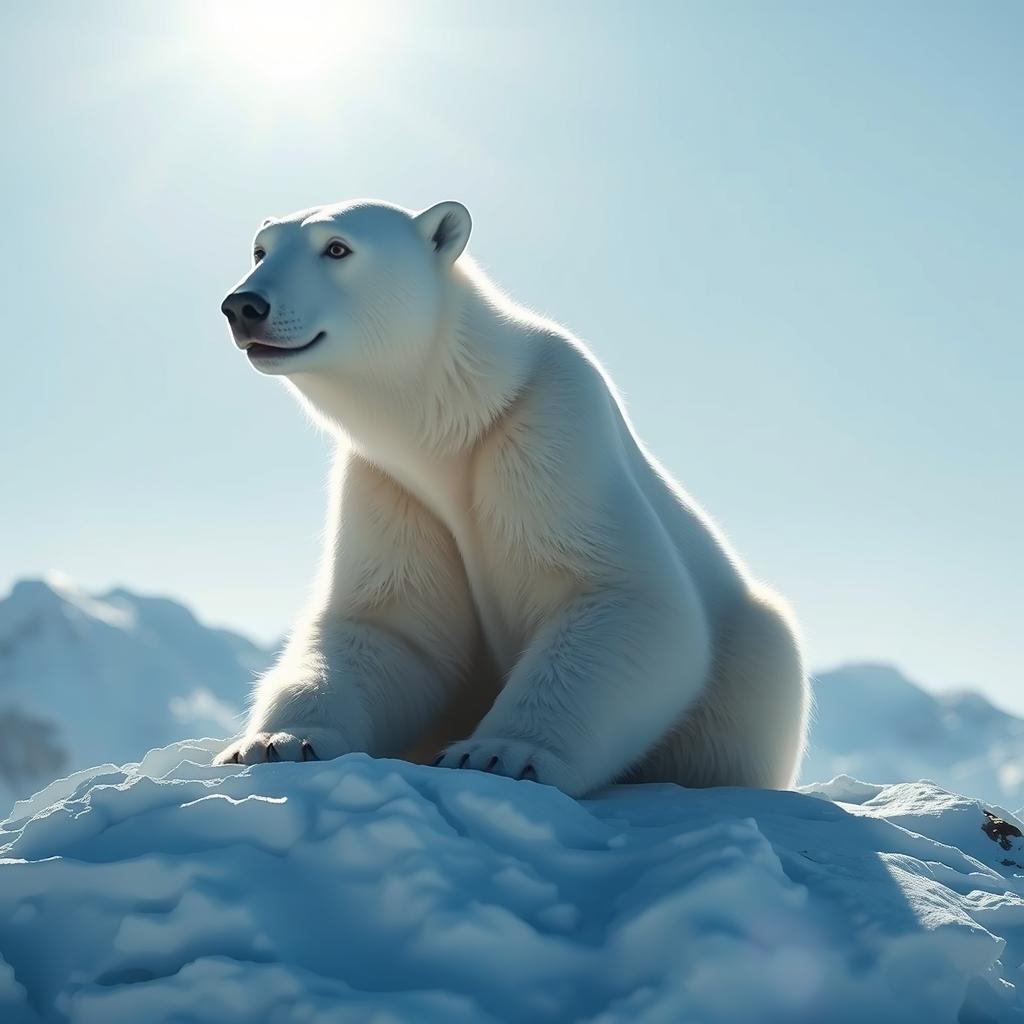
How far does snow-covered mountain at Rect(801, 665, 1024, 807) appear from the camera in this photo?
51062 mm

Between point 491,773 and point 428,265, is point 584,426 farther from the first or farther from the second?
point 491,773

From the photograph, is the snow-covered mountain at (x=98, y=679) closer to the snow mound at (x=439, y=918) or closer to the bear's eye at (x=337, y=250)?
the bear's eye at (x=337, y=250)

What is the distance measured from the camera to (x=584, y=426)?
4109mm

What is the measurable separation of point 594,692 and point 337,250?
1926 millimetres

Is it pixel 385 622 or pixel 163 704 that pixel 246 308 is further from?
pixel 163 704

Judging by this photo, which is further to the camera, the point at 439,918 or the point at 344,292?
the point at 344,292

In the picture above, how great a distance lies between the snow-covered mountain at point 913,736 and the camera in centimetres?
5106

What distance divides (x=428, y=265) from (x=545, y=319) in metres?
0.66

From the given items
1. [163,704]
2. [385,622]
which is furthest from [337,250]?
[163,704]

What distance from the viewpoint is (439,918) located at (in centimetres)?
232

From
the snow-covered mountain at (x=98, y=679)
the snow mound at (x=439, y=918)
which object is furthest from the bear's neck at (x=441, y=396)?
the snow-covered mountain at (x=98, y=679)

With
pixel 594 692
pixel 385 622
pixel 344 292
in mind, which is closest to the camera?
pixel 594 692

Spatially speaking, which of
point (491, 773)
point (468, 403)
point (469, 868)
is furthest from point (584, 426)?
point (469, 868)

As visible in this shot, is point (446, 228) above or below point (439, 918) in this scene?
above
